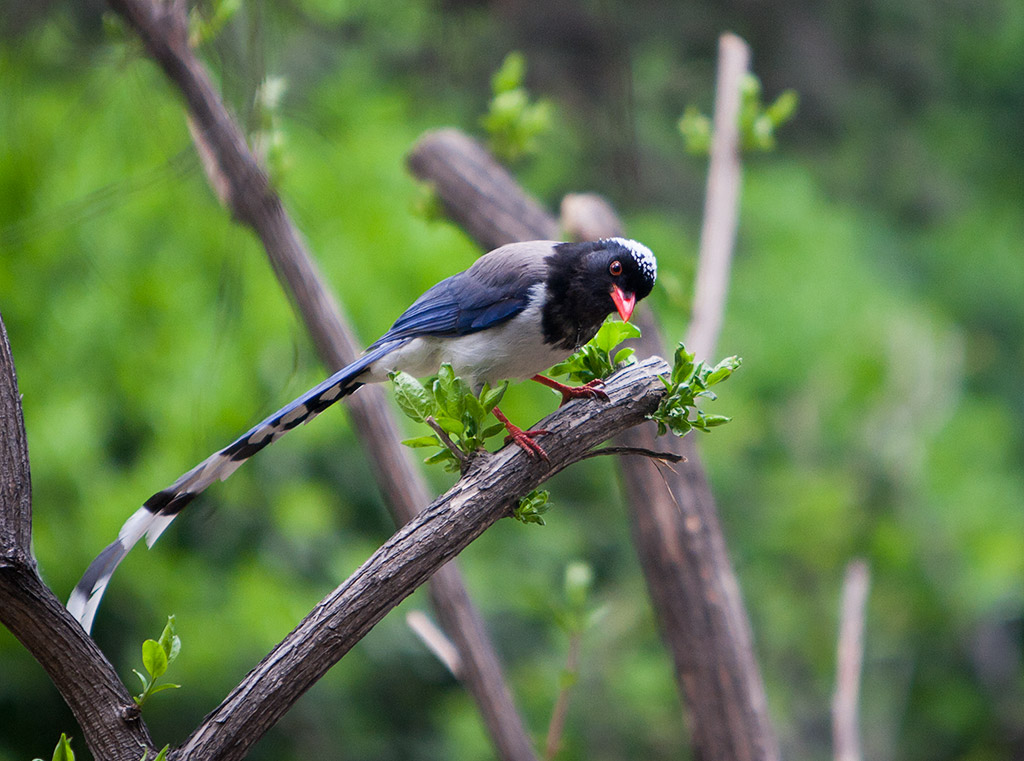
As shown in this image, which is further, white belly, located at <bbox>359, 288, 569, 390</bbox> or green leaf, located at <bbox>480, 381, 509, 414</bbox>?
white belly, located at <bbox>359, 288, 569, 390</bbox>

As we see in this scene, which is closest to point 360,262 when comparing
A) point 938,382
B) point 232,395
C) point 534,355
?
point 232,395

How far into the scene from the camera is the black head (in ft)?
5.99

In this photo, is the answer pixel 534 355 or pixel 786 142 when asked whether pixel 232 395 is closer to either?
pixel 534 355

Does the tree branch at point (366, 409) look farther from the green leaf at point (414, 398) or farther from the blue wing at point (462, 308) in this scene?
the green leaf at point (414, 398)

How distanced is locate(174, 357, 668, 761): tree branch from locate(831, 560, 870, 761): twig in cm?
125

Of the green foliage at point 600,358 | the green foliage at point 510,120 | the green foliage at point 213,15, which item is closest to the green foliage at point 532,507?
the green foliage at point 600,358

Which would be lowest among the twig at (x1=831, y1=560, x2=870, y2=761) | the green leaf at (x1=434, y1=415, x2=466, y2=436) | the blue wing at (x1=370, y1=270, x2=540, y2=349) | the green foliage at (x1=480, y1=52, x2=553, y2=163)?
the twig at (x1=831, y1=560, x2=870, y2=761)

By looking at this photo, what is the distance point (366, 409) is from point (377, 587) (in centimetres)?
96

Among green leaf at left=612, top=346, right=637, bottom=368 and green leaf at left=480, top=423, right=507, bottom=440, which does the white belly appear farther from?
green leaf at left=480, top=423, right=507, bottom=440

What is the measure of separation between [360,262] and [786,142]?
479 cm

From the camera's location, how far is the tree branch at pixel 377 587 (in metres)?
1.22

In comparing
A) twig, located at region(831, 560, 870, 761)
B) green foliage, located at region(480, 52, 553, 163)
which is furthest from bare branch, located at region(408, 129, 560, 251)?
twig, located at region(831, 560, 870, 761)

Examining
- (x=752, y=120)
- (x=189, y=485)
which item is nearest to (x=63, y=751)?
(x=189, y=485)

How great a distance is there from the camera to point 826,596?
4500 millimetres
